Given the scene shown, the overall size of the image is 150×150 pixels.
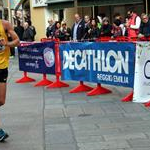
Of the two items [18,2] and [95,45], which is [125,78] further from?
[18,2]

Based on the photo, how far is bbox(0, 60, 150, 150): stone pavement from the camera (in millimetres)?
6895

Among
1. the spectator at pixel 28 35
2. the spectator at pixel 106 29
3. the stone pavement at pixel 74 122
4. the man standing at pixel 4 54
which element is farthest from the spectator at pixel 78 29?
the man standing at pixel 4 54

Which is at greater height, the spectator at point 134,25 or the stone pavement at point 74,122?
the spectator at point 134,25

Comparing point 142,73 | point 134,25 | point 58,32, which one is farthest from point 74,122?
point 58,32

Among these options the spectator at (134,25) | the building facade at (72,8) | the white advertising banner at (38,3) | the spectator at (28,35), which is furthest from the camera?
the white advertising banner at (38,3)

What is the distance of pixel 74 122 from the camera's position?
8328 mm

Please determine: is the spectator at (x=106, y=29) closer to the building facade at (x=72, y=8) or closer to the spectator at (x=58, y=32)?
the spectator at (x=58, y=32)

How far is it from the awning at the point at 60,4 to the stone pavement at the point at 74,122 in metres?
17.7

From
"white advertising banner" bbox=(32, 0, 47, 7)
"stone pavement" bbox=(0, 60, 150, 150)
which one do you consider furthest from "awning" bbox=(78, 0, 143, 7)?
"stone pavement" bbox=(0, 60, 150, 150)

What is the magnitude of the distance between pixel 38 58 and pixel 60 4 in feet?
55.8

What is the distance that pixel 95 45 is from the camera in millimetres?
10758

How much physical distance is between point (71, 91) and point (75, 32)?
842cm

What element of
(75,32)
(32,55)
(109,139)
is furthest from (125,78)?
(75,32)

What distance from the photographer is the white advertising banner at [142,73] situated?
31.5 feet
